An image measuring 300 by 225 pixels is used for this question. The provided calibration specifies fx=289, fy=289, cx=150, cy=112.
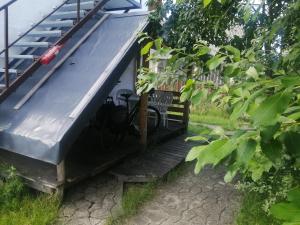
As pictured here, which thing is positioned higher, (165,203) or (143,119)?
(143,119)

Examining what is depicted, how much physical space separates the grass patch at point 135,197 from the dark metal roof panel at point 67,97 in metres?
0.97

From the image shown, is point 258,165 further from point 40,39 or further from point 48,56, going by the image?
point 40,39

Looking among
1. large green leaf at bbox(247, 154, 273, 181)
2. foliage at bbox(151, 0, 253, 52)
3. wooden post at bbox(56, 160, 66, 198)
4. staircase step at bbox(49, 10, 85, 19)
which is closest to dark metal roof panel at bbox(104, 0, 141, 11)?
staircase step at bbox(49, 10, 85, 19)

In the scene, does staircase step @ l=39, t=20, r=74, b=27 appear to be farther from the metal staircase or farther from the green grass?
the green grass

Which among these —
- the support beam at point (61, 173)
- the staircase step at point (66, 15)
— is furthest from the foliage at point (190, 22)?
the support beam at point (61, 173)

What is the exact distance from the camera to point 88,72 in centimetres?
411

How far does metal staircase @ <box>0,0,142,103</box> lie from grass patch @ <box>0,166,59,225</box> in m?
1.17

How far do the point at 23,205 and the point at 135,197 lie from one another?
1.33 meters

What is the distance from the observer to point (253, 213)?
337 centimetres

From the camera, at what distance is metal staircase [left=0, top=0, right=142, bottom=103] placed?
13.4ft

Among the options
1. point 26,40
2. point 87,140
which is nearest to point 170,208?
point 87,140

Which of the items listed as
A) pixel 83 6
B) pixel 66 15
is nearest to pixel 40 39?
pixel 66 15

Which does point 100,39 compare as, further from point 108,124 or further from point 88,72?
point 108,124

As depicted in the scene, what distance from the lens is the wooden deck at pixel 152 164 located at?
423 centimetres
